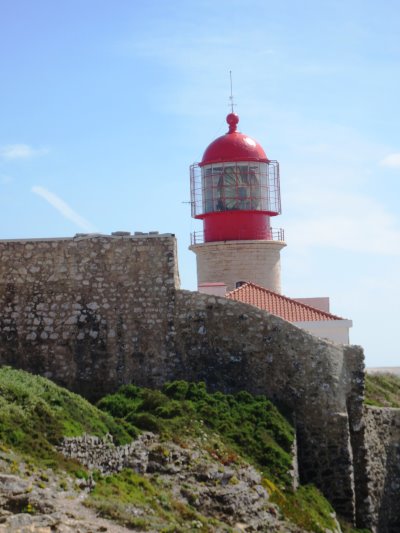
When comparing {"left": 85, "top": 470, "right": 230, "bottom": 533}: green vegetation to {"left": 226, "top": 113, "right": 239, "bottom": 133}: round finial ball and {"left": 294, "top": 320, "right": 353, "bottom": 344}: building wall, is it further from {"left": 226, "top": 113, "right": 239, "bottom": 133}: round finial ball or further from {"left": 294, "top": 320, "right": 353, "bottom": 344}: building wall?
{"left": 226, "top": 113, "right": 239, "bottom": 133}: round finial ball

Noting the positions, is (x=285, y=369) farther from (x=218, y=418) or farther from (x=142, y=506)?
(x=142, y=506)

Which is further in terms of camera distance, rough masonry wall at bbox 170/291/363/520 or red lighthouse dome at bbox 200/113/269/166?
red lighthouse dome at bbox 200/113/269/166

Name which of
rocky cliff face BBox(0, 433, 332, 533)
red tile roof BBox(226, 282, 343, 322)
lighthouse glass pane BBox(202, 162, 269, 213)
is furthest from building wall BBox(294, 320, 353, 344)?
rocky cliff face BBox(0, 433, 332, 533)

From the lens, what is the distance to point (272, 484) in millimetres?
16047

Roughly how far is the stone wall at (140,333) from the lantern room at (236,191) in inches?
561

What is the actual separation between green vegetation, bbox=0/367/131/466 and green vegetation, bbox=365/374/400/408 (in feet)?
38.4

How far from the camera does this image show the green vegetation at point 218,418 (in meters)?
16.0

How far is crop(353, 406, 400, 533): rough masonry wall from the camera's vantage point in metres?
19.1

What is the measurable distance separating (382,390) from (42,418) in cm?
1631

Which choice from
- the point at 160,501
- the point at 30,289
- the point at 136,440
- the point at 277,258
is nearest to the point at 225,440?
the point at 136,440

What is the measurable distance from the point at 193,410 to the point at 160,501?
360cm

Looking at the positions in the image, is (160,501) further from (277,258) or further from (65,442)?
(277,258)

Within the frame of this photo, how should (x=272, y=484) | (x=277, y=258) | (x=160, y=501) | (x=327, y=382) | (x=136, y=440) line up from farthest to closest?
(x=277, y=258), (x=327, y=382), (x=272, y=484), (x=136, y=440), (x=160, y=501)

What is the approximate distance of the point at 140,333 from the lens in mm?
18953
